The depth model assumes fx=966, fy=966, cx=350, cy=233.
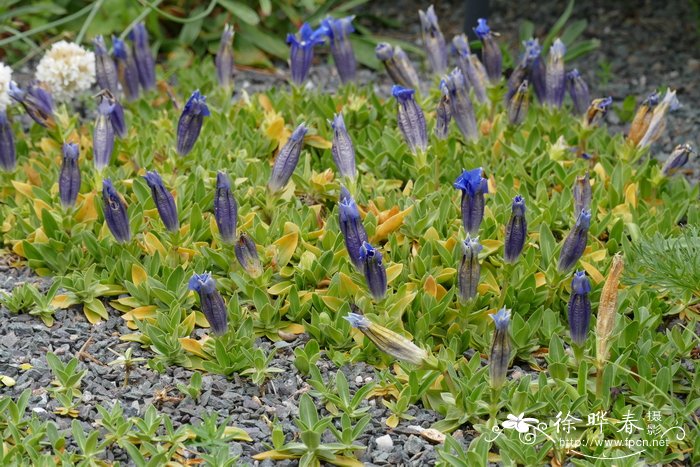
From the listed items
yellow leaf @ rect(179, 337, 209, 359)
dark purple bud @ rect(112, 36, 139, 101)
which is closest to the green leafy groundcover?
yellow leaf @ rect(179, 337, 209, 359)

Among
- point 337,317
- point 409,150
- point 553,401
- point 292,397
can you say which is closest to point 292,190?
point 409,150

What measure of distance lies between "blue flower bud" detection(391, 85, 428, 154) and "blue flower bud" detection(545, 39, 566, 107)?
819 mm

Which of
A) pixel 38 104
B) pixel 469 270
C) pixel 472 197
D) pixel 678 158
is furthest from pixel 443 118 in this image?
pixel 38 104

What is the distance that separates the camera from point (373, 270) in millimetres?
3100

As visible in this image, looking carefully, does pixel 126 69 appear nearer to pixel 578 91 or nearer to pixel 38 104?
pixel 38 104

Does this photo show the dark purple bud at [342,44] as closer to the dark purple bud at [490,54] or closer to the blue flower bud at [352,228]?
the dark purple bud at [490,54]

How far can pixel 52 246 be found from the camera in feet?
11.7

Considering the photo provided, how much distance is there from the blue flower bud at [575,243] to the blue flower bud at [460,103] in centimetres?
100

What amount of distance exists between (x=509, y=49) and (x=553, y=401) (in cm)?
344

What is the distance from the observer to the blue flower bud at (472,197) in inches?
126

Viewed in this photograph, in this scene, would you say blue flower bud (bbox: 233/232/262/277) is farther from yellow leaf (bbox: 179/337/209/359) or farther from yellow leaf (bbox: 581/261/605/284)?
yellow leaf (bbox: 581/261/605/284)

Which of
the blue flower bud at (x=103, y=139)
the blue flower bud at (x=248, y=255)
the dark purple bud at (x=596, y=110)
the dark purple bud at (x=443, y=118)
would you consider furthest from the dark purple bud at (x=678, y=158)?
the blue flower bud at (x=103, y=139)

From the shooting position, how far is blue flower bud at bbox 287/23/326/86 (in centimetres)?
448

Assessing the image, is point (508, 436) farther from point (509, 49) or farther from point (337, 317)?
point (509, 49)
